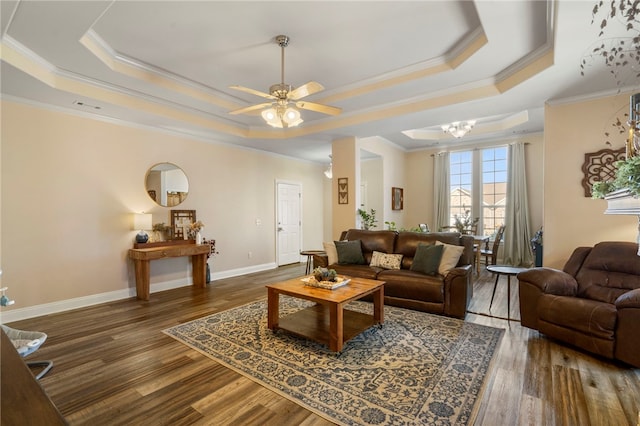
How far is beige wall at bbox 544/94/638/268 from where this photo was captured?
12.2ft

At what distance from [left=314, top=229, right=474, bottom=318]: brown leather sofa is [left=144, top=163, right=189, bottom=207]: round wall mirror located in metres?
2.72

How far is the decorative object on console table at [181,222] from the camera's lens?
5363 millimetres

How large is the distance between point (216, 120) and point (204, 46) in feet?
7.22

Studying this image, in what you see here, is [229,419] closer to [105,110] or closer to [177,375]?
[177,375]

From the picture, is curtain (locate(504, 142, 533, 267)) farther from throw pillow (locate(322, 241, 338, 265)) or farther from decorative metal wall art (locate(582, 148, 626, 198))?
throw pillow (locate(322, 241, 338, 265))

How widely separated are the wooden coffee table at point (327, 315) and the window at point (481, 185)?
17.0 ft

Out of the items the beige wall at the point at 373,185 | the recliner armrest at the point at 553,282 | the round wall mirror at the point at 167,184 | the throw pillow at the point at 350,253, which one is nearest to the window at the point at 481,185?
the beige wall at the point at 373,185

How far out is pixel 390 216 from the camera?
766 cm

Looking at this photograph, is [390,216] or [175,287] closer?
[175,287]

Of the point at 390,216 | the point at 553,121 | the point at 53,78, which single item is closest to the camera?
the point at 53,78

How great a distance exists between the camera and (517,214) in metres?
6.68

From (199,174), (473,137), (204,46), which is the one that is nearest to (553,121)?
(473,137)

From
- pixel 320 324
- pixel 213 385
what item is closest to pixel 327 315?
pixel 320 324

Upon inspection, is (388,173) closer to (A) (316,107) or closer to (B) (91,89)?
(A) (316,107)
